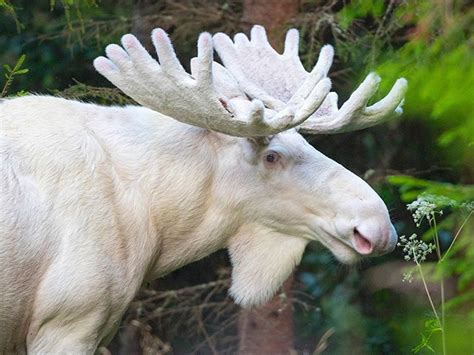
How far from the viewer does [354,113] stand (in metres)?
5.75

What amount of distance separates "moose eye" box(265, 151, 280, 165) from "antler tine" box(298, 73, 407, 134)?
9.3 inches

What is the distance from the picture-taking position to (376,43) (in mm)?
8438

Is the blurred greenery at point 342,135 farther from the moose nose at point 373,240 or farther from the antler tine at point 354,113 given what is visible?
the moose nose at point 373,240

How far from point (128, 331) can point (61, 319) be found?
418 centimetres

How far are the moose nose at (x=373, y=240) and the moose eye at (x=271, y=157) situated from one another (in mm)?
536

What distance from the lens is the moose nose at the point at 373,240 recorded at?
538cm

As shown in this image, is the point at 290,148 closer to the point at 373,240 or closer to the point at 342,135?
the point at 373,240

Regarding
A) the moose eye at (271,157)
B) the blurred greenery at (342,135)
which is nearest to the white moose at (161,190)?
the moose eye at (271,157)

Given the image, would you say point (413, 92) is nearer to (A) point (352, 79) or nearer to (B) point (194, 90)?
(B) point (194, 90)

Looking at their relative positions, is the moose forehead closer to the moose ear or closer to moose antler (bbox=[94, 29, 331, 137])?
moose antler (bbox=[94, 29, 331, 137])

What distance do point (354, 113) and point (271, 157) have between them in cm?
46

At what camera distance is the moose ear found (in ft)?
19.1

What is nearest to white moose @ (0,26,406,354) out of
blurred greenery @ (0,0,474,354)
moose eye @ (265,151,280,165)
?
moose eye @ (265,151,280,165)

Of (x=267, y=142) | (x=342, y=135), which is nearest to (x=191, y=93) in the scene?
(x=267, y=142)
